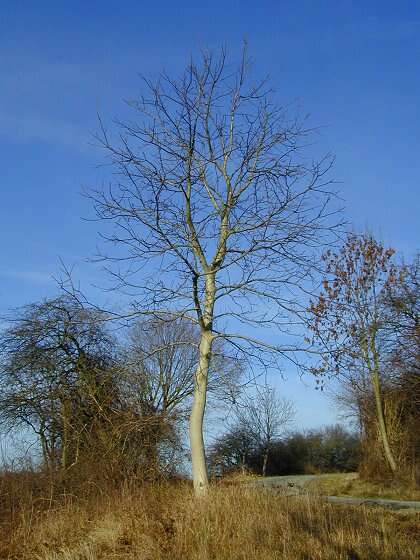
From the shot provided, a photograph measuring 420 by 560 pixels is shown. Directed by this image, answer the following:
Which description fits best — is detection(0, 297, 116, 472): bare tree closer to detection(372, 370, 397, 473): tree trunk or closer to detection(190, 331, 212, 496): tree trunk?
detection(190, 331, 212, 496): tree trunk

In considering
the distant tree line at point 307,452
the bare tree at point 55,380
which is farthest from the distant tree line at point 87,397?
the distant tree line at point 307,452

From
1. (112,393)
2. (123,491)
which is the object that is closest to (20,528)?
(123,491)

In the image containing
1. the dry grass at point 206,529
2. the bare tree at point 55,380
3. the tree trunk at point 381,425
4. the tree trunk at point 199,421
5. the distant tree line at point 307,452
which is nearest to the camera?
the dry grass at point 206,529

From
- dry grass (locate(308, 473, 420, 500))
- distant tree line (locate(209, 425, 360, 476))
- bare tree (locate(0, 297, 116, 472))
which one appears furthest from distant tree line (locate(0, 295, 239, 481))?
distant tree line (locate(209, 425, 360, 476))

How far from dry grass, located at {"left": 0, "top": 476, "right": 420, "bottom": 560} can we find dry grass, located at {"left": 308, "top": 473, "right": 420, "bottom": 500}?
10.5m

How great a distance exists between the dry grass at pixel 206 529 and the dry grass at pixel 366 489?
10.5 m

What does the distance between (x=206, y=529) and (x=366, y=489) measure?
17.3 meters

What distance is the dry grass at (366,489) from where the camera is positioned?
20.9m

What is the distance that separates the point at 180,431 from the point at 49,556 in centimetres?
567

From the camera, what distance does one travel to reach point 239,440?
37156 millimetres

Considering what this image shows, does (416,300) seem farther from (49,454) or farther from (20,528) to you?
(20,528)

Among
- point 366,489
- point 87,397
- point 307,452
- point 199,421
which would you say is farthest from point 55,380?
point 307,452

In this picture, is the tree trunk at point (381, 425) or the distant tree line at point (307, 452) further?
the distant tree line at point (307, 452)

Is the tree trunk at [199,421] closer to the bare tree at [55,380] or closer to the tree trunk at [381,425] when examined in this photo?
the bare tree at [55,380]
